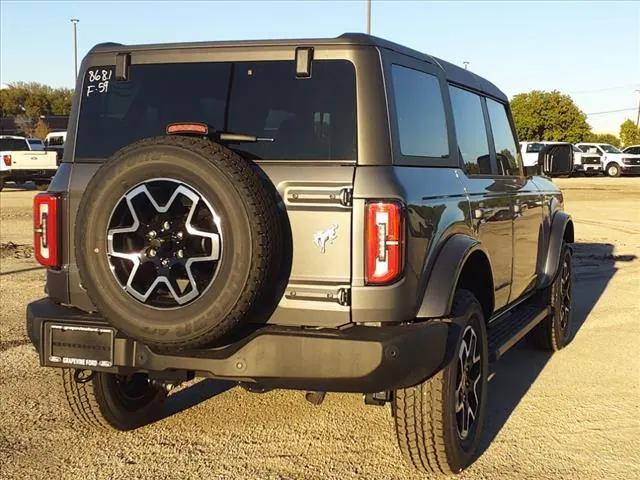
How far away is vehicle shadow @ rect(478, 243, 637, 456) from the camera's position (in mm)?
4832

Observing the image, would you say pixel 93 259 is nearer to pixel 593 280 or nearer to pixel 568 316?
pixel 568 316

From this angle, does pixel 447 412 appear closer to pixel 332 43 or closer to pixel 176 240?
pixel 176 240

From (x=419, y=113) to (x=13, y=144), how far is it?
85.0 feet

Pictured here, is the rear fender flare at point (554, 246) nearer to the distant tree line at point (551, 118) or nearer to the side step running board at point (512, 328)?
the side step running board at point (512, 328)

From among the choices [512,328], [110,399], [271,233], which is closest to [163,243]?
[271,233]

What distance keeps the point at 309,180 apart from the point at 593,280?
294 inches

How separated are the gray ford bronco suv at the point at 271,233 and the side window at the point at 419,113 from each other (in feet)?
0.05

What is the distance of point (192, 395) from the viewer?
519 centimetres

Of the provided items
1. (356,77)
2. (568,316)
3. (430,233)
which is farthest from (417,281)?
(568,316)

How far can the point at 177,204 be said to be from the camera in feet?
10.8

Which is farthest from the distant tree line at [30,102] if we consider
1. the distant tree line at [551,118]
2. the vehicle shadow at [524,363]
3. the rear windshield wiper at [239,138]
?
the rear windshield wiper at [239,138]

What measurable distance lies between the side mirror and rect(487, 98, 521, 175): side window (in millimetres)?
425

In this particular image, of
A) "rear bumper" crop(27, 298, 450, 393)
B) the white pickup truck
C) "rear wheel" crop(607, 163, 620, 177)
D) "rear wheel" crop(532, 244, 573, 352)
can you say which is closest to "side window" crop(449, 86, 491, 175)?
"rear bumper" crop(27, 298, 450, 393)

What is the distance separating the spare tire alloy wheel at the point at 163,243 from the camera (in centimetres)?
325
